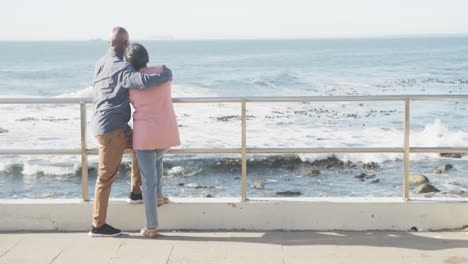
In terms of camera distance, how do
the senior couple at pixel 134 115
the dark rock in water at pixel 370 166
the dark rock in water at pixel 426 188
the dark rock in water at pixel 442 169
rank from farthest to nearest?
the dark rock in water at pixel 370 166
the dark rock in water at pixel 442 169
the dark rock in water at pixel 426 188
the senior couple at pixel 134 115

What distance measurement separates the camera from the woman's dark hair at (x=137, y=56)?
572 cm

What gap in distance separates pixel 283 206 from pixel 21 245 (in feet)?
6.96

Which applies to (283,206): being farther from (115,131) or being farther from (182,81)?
(182,81)

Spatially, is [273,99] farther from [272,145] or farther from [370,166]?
[272,145]

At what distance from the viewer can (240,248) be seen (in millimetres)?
5656

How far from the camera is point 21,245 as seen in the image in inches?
228

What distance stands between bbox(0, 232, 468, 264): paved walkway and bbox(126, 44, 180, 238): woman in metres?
0.38

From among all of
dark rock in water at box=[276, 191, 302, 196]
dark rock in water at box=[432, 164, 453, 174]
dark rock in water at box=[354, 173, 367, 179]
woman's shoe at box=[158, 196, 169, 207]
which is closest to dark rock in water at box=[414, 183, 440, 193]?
dark rock in water at box=[354, 173, 367, 179]

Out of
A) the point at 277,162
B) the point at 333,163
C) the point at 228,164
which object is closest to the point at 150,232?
the point at 228,164

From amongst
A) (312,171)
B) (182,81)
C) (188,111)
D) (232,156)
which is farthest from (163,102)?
(182,81)

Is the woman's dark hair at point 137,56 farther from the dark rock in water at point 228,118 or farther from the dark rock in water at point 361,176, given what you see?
the dark rock in water at point 228,118

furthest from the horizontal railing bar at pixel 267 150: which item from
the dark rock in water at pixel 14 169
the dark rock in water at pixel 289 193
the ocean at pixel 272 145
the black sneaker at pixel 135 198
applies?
the dark rock in water at pixel 14 169

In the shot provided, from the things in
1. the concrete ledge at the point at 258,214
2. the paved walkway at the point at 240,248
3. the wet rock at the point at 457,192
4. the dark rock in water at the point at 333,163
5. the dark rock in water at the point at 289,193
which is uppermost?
the concrete ledge at the point at 258,214

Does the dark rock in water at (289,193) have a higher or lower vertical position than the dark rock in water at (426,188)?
lower
